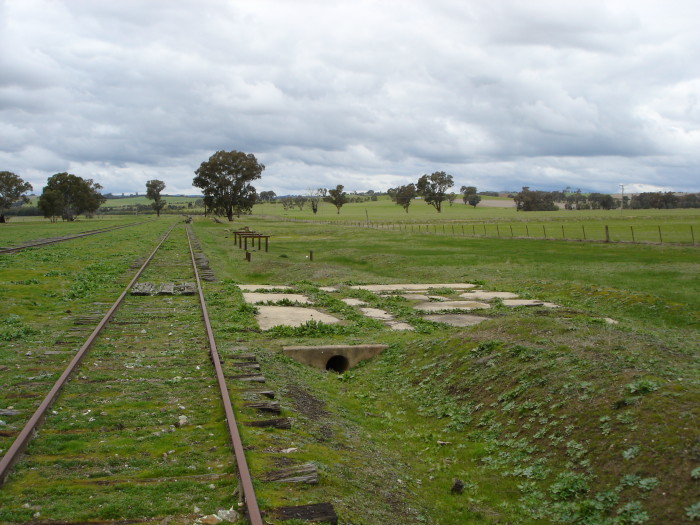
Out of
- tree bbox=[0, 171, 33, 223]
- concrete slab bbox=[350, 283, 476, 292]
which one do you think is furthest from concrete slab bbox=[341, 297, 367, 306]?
tree bbox=[0, 171, 33, 223]

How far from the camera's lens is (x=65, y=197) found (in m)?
127

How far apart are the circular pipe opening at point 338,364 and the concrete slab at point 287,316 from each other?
73.9 inches

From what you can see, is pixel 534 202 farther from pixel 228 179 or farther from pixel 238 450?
pixel 238 450

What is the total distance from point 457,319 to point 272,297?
6.03 meters

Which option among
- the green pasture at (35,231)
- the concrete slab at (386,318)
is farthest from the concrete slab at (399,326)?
the green pasture at (35,231)

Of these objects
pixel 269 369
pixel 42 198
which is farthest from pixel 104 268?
pixel 42 198

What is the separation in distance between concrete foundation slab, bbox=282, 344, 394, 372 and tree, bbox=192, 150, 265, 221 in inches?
4052

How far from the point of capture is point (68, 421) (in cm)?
707

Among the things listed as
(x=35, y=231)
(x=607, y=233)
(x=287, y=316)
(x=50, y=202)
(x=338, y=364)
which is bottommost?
(x=338, y=364)

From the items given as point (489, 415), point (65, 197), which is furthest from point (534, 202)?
point (489, 415)

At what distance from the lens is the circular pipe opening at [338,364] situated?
12.0 metres

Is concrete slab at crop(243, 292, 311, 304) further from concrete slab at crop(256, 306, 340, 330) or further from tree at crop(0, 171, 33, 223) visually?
tree at crop(0, 171, 33, 223)

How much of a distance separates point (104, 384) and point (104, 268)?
707 inches

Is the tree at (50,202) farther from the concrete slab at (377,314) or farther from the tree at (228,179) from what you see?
the concrete slab at (377,314)
